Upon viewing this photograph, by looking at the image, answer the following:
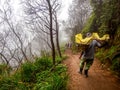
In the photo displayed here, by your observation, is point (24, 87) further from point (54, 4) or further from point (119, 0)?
point (54, 4)

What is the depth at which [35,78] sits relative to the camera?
29.2 feet

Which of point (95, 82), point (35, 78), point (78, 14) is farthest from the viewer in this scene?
point (78, 14)

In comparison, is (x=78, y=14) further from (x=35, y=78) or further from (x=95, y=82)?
(x=95, y=82)

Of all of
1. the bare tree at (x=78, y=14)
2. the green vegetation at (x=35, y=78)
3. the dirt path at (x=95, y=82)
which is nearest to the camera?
the green vegetation at (x=35, y=78)

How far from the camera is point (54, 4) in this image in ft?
61.3

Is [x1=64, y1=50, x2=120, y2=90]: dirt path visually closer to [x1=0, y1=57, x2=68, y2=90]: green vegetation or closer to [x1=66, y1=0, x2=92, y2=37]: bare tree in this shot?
[x1=0, y1=57, x2=68, y2=90]: green vegetation

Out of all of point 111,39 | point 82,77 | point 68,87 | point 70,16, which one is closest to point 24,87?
point 68,87

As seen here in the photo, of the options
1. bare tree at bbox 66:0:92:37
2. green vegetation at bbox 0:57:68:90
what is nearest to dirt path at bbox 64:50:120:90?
green vegetation at bbox 0:57:68:90

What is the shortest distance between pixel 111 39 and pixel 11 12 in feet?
71.8

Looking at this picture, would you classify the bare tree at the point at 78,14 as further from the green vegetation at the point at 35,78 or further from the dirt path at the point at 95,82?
the dirt path at the point at 95,82

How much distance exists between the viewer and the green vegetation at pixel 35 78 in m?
6.02

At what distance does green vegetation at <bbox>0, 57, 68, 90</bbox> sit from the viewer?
6023mm

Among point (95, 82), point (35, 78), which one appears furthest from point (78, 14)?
point (95, 82)

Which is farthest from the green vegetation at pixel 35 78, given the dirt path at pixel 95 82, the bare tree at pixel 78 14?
the bare tree at pixel 78 14
